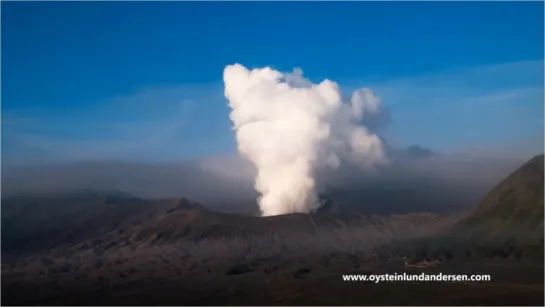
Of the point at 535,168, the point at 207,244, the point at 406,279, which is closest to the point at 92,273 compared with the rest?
the point at 207,244

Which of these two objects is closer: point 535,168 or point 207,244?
point 535,168

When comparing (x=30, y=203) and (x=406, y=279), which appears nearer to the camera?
(x=406, y=279)

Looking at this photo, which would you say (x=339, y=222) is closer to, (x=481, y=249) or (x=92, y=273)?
(x=481, y=249)

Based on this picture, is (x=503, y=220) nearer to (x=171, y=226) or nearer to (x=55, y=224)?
(x=171, y=226)

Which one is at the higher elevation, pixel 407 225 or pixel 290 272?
pixel 407 225

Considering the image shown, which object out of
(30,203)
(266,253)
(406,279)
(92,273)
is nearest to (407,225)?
(406,279)

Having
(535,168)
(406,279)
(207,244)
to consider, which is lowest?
(406,279)

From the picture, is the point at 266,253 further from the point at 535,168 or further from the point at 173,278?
the point at 535,168

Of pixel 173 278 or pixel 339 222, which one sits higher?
pixel 339 222
